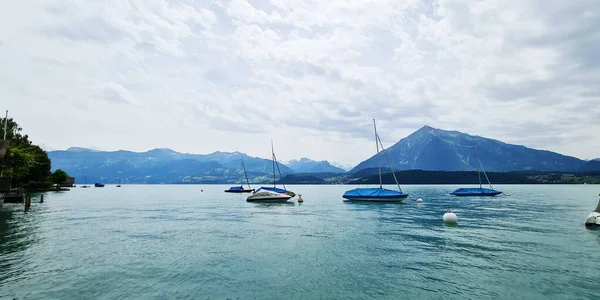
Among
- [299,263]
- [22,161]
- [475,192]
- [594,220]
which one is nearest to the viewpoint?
[299,263]

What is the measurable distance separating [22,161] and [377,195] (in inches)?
3423

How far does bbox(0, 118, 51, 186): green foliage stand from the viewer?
66.1 meters

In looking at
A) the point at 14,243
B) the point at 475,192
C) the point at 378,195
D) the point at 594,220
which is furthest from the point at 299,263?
the point at 475,192

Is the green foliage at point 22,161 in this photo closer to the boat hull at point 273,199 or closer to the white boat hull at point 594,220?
the boat hull at point 273,199

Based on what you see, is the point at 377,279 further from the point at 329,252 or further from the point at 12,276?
the point at 12,276

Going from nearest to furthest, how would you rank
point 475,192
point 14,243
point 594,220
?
point 14,243
point 594,220
point 475,192

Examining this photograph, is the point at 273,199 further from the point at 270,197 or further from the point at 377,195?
the point at 377,195

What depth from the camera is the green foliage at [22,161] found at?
66.1 metres

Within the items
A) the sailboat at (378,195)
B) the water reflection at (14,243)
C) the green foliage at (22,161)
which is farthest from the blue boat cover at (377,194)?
the green foliage at (22,161)

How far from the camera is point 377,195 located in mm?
88188

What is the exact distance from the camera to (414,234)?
38.7 meters

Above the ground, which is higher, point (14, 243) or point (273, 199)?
point (14, 243)

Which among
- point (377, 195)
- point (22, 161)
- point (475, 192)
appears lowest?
point (475, 192)

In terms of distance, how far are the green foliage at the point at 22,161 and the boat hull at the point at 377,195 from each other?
8310cm
